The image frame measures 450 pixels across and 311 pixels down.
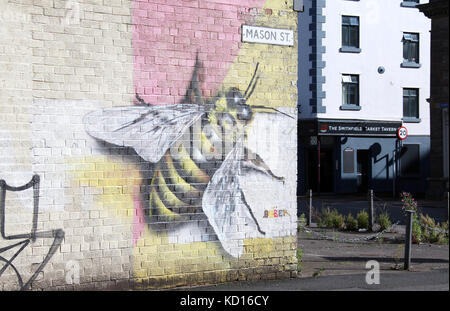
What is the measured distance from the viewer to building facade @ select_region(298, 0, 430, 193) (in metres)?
32.9

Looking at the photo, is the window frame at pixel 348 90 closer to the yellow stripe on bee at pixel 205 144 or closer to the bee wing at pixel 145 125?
the yellow stripe on bee at pixel 205 144

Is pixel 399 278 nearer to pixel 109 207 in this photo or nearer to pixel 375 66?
pixel 109 207

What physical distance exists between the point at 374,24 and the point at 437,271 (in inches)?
975

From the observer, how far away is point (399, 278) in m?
10.1

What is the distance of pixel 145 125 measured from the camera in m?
9.20

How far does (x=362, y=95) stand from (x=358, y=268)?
76.5ft

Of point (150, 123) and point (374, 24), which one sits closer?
point (150, 123)

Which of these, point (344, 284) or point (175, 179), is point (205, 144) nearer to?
point (175, 179)

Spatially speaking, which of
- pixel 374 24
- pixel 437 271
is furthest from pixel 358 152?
pixel 437 271

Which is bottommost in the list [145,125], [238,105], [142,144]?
[142,144]

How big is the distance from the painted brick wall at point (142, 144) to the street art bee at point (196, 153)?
2cm
